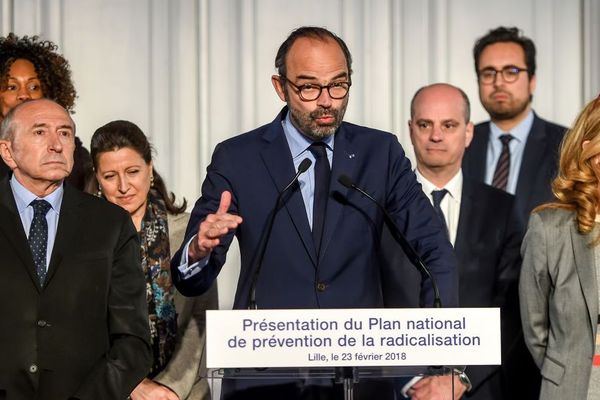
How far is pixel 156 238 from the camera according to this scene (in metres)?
4.04

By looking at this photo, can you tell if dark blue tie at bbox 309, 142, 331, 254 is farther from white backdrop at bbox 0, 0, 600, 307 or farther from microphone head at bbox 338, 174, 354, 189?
white backdrop at bbox 0, 0, 600, 307

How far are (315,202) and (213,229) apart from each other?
1.78 ft

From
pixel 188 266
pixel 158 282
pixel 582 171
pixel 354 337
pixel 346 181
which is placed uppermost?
pixel 582 171

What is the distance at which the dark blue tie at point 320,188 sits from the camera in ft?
10.7

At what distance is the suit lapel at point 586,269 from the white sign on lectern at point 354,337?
2.12 feet

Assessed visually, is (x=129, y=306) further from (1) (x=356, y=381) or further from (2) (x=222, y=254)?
(1) (x=356, y=381)

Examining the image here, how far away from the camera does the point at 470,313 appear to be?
2.76 meters

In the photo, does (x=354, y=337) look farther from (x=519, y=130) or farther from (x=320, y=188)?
(x=519, y=130)

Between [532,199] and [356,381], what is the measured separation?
2.22m

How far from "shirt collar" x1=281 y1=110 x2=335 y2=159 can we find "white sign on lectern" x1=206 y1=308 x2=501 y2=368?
29.6 inches

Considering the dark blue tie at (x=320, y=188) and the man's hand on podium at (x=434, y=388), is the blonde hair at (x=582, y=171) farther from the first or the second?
the man's hand on podium at (x=434, y=388)

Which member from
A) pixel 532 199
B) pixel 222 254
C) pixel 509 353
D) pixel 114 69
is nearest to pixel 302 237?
pixel 222 254

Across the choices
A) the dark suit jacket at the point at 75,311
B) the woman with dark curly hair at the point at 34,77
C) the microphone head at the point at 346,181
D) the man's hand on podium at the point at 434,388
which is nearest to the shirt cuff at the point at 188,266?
the dark suit jacket at the point at 75,311

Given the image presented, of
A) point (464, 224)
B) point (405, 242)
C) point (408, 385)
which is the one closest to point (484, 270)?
point (464, 224)
